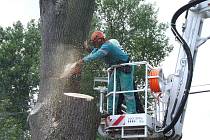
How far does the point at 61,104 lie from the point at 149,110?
1.48m

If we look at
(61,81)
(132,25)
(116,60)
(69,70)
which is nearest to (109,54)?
(116,60)

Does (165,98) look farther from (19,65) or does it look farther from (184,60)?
(19,65)

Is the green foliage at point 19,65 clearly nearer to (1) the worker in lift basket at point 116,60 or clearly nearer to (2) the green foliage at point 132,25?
(2) the green foliage at point 132,25

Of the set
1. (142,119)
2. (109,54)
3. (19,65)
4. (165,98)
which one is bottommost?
(142,119)

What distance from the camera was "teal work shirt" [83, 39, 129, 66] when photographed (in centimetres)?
703

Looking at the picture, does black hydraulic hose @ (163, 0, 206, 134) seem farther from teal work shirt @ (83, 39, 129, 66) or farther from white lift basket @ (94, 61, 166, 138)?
teal work shirt @ (83, 39, 129, 66)

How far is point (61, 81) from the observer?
6727 mm

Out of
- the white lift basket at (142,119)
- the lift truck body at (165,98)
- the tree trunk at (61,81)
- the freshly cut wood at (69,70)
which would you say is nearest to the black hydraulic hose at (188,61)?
the lift truck body at (165,98)

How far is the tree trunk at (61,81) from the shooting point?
6.41 m

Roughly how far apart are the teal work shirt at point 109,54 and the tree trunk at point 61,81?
0.22 m

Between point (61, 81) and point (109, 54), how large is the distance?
2.93ft

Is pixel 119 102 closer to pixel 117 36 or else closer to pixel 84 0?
pixel 84 0

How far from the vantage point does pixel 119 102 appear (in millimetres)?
7219

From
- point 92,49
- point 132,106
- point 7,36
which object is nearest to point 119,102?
point 132,106
